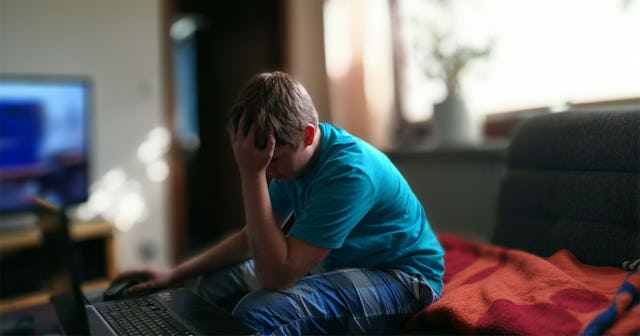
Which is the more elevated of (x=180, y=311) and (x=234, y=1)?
(x=234, y=1)

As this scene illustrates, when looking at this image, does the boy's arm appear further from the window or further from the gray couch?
the window

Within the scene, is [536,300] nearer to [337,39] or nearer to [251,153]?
[251,153]

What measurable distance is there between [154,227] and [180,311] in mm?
2255

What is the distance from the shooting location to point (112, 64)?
2.88 m

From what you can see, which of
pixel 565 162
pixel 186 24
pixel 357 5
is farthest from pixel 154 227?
pixel 565 162

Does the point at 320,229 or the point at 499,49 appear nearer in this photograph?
the point at 320,229

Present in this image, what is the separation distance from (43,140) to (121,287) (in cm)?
166

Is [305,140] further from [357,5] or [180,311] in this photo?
[357,5]

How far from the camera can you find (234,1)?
153 inches

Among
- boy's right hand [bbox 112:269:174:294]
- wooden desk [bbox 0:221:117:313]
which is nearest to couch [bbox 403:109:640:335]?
boy's right hand [bbox 112:269:174:294]

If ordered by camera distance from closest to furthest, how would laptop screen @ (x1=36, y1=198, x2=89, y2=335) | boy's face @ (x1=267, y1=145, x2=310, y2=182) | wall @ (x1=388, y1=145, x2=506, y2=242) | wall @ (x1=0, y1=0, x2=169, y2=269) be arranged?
1. laptop screen @ (x1=36, y1=198, x2=89, y2=335)
2. boy's face @ (x1=267, y1=145, x2=310, y2=182)
3. wall @ (x1=388, y1=145, x2=506, y2=242)
4. wall @ (x1=0, y1=0, x2=169, y2=269)

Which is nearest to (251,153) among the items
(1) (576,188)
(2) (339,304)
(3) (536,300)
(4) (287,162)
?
(4) (287,162)

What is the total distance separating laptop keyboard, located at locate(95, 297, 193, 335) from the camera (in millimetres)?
861

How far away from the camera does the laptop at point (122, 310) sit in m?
0.77
